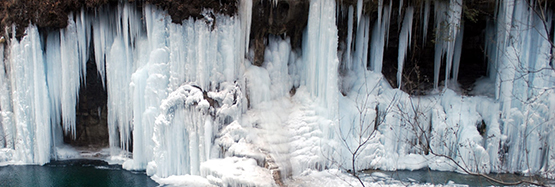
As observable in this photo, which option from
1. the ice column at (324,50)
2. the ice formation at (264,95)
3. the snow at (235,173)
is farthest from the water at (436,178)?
the snow at (235,173)

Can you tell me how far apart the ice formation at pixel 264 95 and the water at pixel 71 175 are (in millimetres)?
376

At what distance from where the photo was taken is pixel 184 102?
10109 mm

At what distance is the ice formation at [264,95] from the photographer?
33.4 feet

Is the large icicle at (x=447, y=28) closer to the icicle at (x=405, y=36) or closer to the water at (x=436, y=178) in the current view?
the icicle at (x=405, y=36)

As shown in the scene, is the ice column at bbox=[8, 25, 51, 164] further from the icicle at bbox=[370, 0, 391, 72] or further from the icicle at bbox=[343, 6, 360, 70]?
the icicle at bbox=[370, 0, 391, 72]

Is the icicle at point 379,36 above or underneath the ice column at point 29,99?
above

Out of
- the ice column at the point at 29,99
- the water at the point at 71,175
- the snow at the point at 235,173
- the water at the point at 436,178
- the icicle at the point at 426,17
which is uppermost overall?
the icicle at the point at 426,17

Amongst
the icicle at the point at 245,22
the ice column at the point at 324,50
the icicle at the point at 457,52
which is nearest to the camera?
the icicle at the point at 245,22

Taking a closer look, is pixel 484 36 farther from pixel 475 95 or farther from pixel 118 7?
pixel 118 7

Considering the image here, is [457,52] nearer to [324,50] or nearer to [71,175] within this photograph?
[324,50]

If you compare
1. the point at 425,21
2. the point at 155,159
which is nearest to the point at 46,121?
the point at 155,159

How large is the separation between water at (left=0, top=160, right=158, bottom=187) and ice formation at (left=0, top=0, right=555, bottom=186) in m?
0.38

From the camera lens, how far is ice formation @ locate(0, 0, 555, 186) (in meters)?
10.2

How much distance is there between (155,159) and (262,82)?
3.53m
